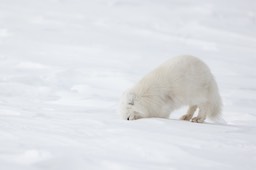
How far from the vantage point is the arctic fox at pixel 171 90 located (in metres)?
6.32

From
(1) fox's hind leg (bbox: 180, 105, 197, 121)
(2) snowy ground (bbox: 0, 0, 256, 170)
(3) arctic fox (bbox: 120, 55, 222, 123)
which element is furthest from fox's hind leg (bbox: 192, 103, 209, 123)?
(2) snowy ground (bbox: 0, 0, 256, 170)

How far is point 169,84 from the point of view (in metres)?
6.43

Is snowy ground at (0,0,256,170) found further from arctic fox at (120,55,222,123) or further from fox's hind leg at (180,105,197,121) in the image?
fox's hind leg at (180,105,197,121)

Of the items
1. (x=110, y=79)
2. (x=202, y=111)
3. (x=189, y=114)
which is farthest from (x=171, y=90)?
(x=110, y=79)

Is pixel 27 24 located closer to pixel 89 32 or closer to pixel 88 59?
pixel 89 32

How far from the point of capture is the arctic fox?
249 inches

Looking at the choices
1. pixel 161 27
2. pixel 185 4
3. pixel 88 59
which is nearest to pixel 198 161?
pixel 88 59

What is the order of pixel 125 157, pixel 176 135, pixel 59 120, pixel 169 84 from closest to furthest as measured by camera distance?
pixel 125 157 → pixel 176 135 → pixel 59 120 → pixel 169 84

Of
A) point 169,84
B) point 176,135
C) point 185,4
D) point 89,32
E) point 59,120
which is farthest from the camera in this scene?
point 185,4

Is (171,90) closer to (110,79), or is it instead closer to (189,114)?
(189,114)

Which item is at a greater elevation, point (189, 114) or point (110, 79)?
point (110, 79)

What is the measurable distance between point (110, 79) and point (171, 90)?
4361 millimetres

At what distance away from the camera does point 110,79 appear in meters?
10.7

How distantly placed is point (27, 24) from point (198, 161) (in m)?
13.1
